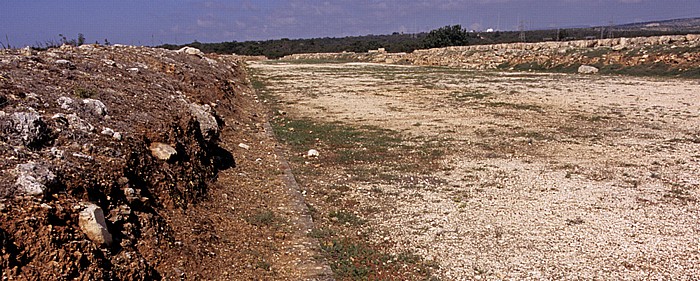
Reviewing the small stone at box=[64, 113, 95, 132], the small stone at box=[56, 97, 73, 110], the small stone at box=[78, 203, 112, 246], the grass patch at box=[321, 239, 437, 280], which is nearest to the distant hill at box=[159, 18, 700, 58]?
the small stone at box=[56, 97, 73, 110]

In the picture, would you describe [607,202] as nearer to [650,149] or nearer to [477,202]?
[477,202]

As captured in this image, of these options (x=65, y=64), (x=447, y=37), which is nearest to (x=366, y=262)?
(x=65, y=64)

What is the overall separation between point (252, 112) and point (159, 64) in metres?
2.83

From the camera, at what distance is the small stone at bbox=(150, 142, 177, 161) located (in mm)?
6078

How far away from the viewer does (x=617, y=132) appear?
11.4 meters

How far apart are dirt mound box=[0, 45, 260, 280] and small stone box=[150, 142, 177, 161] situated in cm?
1

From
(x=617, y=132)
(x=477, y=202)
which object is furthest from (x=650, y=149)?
(x=477, y=202)

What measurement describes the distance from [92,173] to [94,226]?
84 cm

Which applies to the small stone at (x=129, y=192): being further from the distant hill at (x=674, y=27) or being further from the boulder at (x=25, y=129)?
the distant hill at (x=674, y=27)

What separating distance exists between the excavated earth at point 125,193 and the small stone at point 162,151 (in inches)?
0.7

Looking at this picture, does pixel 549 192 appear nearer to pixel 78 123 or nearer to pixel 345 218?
pixel 345 218

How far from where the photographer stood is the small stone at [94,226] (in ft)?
12.8

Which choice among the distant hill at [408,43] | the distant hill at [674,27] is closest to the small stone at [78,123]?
the distant hill at [408,43]

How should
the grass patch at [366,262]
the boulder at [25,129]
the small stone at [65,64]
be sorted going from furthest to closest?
the small stone at [65,64] → the grass patch at [366,262] → the boulder at [25,129]
